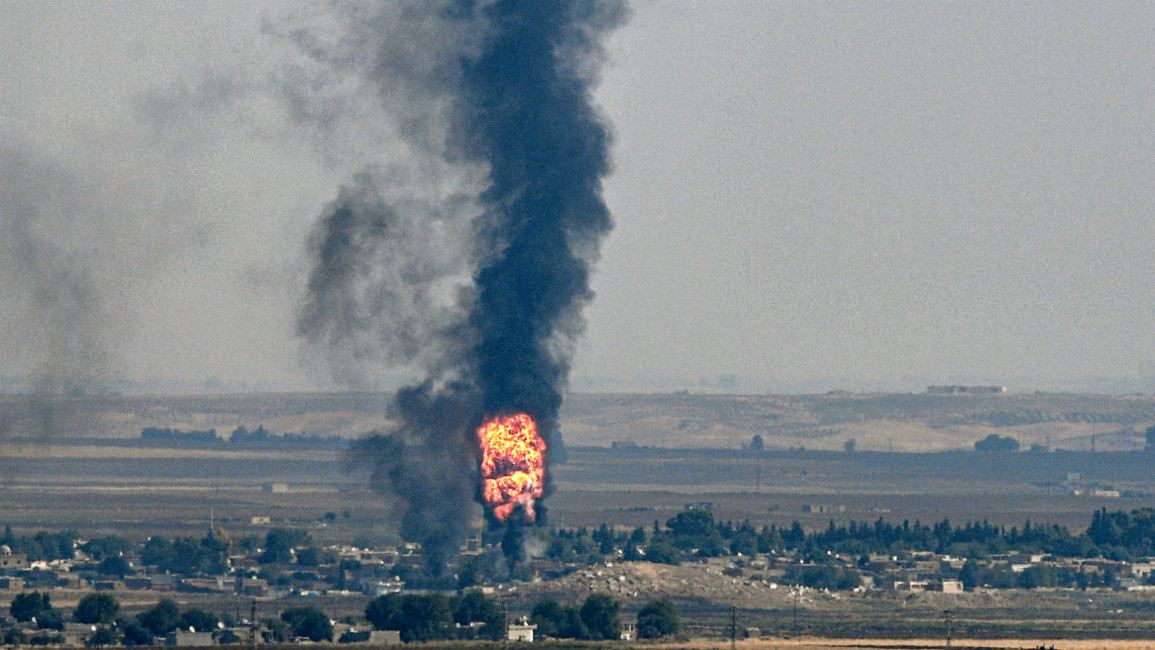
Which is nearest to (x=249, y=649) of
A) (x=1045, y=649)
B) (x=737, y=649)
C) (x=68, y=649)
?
(x=68, y=649)

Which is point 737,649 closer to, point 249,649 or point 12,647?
point 249,649

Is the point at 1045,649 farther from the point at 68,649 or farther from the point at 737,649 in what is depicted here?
the point at 68,649

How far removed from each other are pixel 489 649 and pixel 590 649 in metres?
7.54

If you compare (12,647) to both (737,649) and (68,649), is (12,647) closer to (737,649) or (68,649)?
(68,649)

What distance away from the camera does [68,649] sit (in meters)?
200

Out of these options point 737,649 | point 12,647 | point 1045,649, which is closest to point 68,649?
point 12,647

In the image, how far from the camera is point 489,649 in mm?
199875

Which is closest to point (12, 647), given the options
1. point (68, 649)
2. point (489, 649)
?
point (68, 649)

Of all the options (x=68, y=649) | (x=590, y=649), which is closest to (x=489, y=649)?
(x=590, y=649)

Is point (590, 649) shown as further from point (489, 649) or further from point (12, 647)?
point (12, 647)

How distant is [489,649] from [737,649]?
729 inches

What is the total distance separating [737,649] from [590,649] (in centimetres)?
1097

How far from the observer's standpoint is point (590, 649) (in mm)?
199875

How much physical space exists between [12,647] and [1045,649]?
77.0 m
